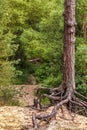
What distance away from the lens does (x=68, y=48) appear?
966cm

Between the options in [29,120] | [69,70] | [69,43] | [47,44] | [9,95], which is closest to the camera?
[29,120]

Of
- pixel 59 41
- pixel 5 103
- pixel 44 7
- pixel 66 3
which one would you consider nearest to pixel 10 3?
pixel 44 7

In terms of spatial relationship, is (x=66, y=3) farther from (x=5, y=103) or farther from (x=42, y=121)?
(x=5, y=103)

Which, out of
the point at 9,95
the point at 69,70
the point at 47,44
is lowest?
the point at 9,95

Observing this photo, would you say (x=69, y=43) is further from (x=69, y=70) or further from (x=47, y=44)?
(x=47, y=44)

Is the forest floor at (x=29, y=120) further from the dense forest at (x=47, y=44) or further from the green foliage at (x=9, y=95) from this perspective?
the dense forest at (x=47, y=44)

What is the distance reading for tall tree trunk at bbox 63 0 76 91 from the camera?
374 inches

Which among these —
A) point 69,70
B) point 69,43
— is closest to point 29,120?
point 69,70

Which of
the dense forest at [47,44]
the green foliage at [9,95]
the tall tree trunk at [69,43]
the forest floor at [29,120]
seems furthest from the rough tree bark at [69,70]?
the dense forest at [47,44]

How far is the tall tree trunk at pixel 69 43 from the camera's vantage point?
9508 mm

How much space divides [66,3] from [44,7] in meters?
14.5

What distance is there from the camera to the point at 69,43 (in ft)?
31.6

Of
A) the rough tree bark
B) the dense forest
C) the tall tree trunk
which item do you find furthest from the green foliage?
the tall tree trunk

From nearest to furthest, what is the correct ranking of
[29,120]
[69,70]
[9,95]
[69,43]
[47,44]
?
1. [29,120]
2. [69,43]
3. [69,70]
4. [9,95]
5. [47,44]
